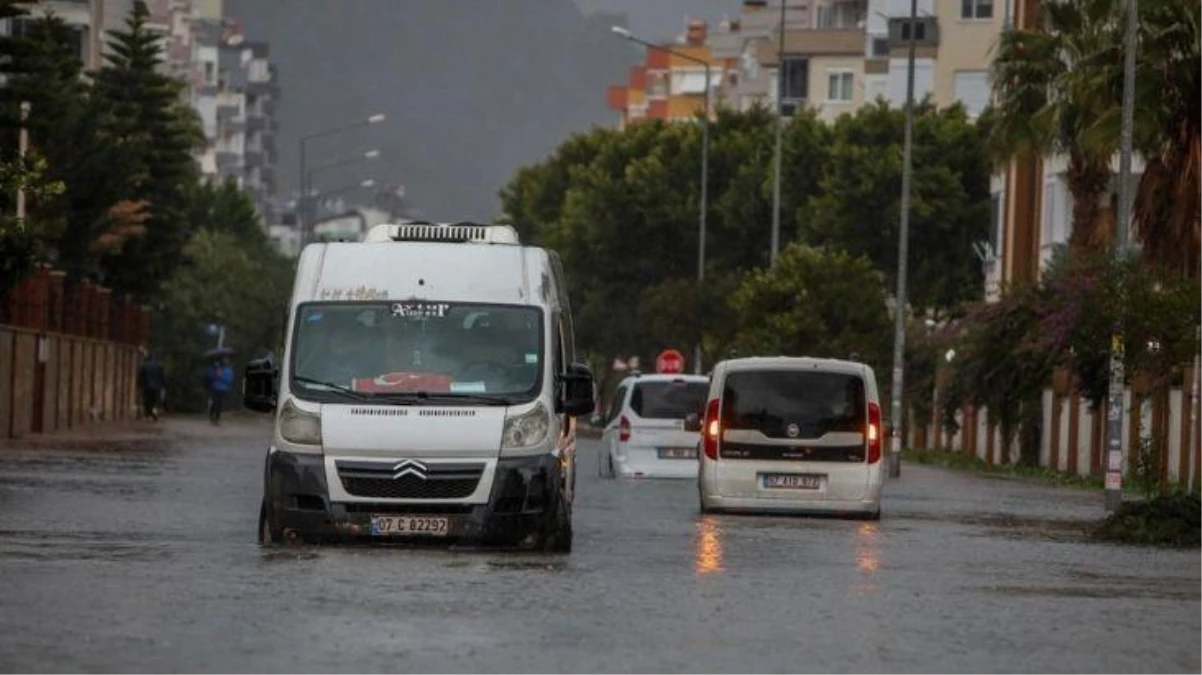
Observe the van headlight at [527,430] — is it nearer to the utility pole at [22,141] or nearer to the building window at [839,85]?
the utility pole at [22,141]

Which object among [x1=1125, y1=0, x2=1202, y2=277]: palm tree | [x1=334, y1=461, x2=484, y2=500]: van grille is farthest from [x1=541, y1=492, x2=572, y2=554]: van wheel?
[x1=1125, y1=0, x2=1202, y2=277]: palm tree

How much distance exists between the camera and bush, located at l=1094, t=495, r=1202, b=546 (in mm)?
31500

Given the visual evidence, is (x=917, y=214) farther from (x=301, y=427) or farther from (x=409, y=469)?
(x=409, y=469)

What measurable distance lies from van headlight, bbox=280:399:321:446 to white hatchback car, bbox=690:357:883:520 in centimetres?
947

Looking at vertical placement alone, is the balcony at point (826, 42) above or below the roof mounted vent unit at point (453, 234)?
above

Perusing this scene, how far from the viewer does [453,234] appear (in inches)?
1057

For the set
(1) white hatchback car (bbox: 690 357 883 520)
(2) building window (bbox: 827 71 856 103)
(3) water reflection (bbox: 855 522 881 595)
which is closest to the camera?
(3) water reflection (bbox: 855 522 881 595)

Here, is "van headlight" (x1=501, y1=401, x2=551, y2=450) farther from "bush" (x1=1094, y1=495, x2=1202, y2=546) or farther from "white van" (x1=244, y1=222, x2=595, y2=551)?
"bush" (x1=1094, y1=495, x2=1202, y2=546)

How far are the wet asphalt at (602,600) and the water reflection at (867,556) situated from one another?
0.22ft

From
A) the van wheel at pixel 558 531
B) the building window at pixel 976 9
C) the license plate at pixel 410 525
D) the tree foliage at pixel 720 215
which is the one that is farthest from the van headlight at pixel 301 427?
the building window at pixel 976 9

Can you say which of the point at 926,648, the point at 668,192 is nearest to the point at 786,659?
the point at 926,648

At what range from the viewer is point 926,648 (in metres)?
17.7

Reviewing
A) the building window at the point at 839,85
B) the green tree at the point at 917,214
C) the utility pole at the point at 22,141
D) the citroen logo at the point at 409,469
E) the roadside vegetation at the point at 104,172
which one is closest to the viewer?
the citroen logo at the point at 409,469

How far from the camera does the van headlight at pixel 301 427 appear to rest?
25062mm
